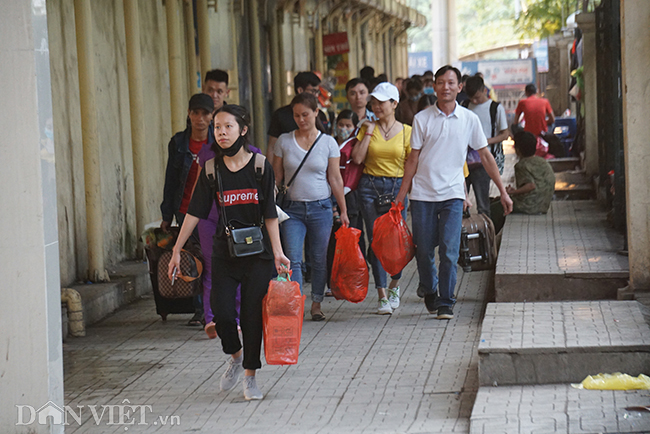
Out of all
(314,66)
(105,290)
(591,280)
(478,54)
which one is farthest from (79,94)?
(478,54)

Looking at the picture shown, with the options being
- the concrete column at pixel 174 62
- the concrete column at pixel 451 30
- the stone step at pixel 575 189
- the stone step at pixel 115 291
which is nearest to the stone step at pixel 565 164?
the stone step at pixel 575 189

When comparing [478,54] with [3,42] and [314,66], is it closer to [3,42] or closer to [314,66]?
[314,66]

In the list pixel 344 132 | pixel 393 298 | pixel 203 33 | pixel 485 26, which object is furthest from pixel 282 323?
pixel 485 26

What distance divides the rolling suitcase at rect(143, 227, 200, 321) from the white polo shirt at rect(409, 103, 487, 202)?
2004mm

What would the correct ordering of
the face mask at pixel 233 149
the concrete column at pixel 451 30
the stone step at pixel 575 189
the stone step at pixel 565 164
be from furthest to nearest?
the concrete column at pixel 451 30 → the stone step at pixel 565 164 → the stone step at pixel 575 189 → the face mask at pixel 233 149

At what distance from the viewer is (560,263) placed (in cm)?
802

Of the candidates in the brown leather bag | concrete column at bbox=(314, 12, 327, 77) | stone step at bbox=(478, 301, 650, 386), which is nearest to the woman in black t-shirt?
stone step at bbox=(478, 301, 650, 386)

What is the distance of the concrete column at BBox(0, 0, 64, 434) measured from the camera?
15.5ft

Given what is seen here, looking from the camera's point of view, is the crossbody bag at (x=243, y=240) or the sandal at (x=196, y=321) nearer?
the crossbody bag at (x=243, y=240)

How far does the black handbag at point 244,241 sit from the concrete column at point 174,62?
5961 mm

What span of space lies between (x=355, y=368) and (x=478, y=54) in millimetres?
50595

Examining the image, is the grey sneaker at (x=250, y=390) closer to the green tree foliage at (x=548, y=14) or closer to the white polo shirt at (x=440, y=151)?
the white polo shirt at (x=440, y=151)

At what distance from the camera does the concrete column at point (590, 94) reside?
15047mm

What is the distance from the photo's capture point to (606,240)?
9125 mm
